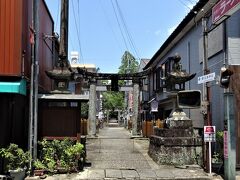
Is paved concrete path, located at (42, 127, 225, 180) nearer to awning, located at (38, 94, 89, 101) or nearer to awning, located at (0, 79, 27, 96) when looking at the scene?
awning, located at (38, 94, 89, 101)

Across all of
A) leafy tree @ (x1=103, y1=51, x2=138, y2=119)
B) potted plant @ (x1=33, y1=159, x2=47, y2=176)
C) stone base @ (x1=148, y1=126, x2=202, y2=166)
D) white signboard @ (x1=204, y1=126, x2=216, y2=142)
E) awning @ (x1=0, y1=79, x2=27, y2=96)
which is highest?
leafy tree @ (x1=103, y1=51, x2=138, y2=119)

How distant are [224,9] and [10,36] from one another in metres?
7.10

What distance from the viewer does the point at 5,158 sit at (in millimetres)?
13477

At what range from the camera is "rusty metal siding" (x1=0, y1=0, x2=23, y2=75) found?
43.6ft

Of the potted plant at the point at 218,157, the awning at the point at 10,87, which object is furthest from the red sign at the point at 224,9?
the awning at the point at 10,87

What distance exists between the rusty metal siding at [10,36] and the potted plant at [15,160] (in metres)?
2.50

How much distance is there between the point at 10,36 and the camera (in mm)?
13445

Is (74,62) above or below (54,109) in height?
above

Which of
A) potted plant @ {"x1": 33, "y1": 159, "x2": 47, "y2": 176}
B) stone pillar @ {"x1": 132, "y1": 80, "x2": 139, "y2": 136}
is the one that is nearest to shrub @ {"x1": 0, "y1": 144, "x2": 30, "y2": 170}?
potted plant @ {"x1": 33, "y1": 159, "x2": 47, "y2": 176}

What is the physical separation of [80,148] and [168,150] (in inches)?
148

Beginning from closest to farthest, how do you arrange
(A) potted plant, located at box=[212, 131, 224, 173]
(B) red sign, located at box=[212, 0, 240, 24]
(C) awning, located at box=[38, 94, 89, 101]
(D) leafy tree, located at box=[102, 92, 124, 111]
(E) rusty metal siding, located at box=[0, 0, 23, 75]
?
(B) red sign, located at box=[212, 0, 240, 24] < (E) rusty metal siding, located at box=[0, 0, 23, 75] < (A) potted plant, located at box=[212, 131, 224, 173] < (C) awning, located at box=[38, 94, 89, 101] < (D) leafy tree, located at box=[102, 92, 124, 111]

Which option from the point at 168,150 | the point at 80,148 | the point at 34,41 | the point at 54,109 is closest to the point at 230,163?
the point at 168,150

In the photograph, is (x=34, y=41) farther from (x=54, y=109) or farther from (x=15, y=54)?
(x=54, y=109)

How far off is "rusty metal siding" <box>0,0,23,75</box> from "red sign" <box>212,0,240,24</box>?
22.1ft
